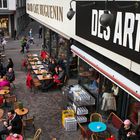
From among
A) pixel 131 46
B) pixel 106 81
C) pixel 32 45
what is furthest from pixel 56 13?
pixel 32 45

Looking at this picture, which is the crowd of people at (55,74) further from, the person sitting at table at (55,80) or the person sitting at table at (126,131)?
the person sitting at table at (126,131)

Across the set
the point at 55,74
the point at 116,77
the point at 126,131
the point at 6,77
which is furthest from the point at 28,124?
the point at 55,74

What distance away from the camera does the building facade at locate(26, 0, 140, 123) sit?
25.7ft

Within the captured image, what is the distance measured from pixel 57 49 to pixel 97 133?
11.2 metres

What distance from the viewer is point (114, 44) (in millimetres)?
8945

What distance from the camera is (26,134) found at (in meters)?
11.7

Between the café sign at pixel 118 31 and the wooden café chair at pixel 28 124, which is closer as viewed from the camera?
the café sign at pixel 118 31

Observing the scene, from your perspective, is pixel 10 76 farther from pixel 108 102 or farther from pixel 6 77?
pixel 108 102

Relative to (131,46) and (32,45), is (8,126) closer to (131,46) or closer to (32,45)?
(131,46)

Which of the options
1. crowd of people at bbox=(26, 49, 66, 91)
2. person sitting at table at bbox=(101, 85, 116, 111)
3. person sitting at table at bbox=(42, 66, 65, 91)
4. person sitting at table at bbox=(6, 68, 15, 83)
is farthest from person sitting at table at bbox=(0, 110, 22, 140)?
person sitting at table at bbox=(6, 68, 15, 83)

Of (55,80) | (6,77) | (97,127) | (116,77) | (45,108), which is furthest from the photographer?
(6,77)

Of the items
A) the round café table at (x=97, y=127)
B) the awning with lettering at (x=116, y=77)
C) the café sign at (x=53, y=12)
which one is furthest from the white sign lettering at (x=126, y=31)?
the café sign at (x=53, y=12)

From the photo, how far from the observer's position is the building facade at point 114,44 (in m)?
7.83

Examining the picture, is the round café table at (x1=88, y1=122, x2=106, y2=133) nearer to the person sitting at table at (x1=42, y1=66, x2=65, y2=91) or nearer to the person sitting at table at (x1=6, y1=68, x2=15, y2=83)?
the person sitting at table at (x1=42, y1=66, x2=65, y2=91)
